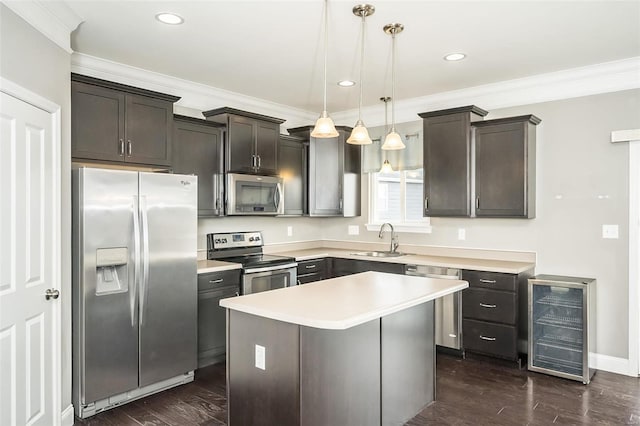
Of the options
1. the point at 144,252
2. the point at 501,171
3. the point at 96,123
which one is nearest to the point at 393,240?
the point at 501,171

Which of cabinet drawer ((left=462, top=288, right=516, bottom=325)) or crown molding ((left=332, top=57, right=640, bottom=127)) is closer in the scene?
crown molding ((left=332, top=57, right=640, bottom=127))

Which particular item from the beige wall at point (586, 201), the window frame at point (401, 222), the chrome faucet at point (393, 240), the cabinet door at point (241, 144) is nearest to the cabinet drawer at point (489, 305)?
the beige wall at point (586, 201)

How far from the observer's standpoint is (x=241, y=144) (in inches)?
178

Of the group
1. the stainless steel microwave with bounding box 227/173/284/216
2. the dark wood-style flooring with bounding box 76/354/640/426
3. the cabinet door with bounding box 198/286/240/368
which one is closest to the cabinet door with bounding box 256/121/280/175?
the stainless steel microwave with bounding box 227/173/284/216

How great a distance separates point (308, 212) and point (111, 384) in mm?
2824

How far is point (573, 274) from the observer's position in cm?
414

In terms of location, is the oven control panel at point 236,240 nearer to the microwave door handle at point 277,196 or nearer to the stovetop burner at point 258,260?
the stovetop burner at point 258,260

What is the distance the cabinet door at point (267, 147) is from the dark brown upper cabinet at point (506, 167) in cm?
208

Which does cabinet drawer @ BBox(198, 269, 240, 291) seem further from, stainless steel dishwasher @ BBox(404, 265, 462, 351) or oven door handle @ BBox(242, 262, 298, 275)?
Result: stainless steel dishwasher @ BBox(404, 265, 462, 351)

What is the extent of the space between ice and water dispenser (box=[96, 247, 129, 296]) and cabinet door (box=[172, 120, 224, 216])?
3.54ft

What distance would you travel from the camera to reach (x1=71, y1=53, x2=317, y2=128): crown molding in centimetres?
373

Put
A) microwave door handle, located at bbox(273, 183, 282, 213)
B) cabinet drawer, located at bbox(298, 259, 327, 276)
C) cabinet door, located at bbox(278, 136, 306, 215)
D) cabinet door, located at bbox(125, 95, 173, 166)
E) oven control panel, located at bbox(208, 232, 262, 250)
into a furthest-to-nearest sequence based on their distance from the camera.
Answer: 1. cabinet door, located at bbox(278, 136, 306, 215)
2. cabinet drawer, located at bbox(298, 259, 327, 276)
3. microwave door handle, located at bbox(273, 183, 282, 213)
4. oven control panel, located at bbox(208, 232, 262, 250)
5. cabinet door, located at bbox(125, 95, 173, 166)

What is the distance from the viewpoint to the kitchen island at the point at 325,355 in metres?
2.25

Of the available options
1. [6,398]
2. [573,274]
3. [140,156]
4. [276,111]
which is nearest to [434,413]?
[573,274]
